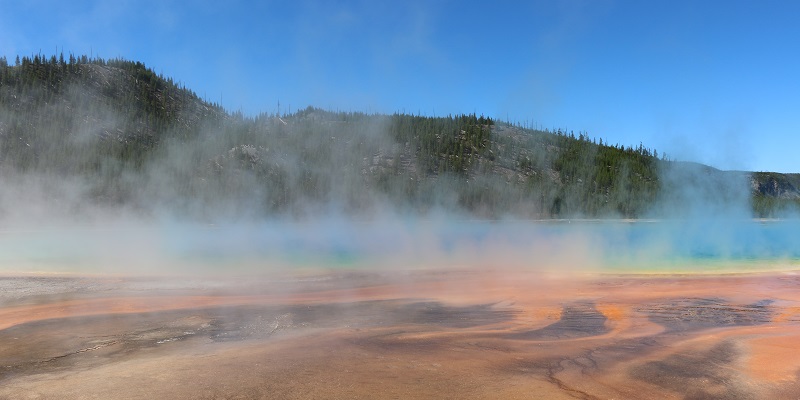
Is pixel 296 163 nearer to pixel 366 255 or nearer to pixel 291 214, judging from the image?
pixel 291 214

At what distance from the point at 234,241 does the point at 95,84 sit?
75.8 meters

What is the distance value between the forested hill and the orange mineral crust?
38495 millimetres

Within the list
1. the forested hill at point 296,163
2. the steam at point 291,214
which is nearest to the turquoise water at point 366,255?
the steam at point 291,214

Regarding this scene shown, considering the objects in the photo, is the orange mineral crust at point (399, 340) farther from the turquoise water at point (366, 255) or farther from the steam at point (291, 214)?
the turquoise water at point (366, 255)

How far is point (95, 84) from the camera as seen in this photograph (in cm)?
8888

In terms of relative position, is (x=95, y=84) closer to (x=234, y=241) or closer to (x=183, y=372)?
(x=234, y=241)

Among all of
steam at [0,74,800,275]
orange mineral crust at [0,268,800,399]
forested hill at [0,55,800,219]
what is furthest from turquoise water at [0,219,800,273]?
forested hill at [0,55,800,219]

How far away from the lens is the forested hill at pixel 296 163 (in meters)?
55.1

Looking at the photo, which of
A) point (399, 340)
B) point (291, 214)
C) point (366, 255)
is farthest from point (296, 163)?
point (399, 340)

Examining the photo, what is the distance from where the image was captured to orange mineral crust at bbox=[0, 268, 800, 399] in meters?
5.71

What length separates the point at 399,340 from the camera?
298 inches

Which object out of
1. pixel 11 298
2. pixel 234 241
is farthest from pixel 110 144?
pixel 11 298

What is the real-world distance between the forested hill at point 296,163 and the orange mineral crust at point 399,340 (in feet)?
126

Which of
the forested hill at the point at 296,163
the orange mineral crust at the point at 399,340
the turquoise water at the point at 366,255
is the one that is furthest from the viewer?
the forested hill at the point at 296,163
